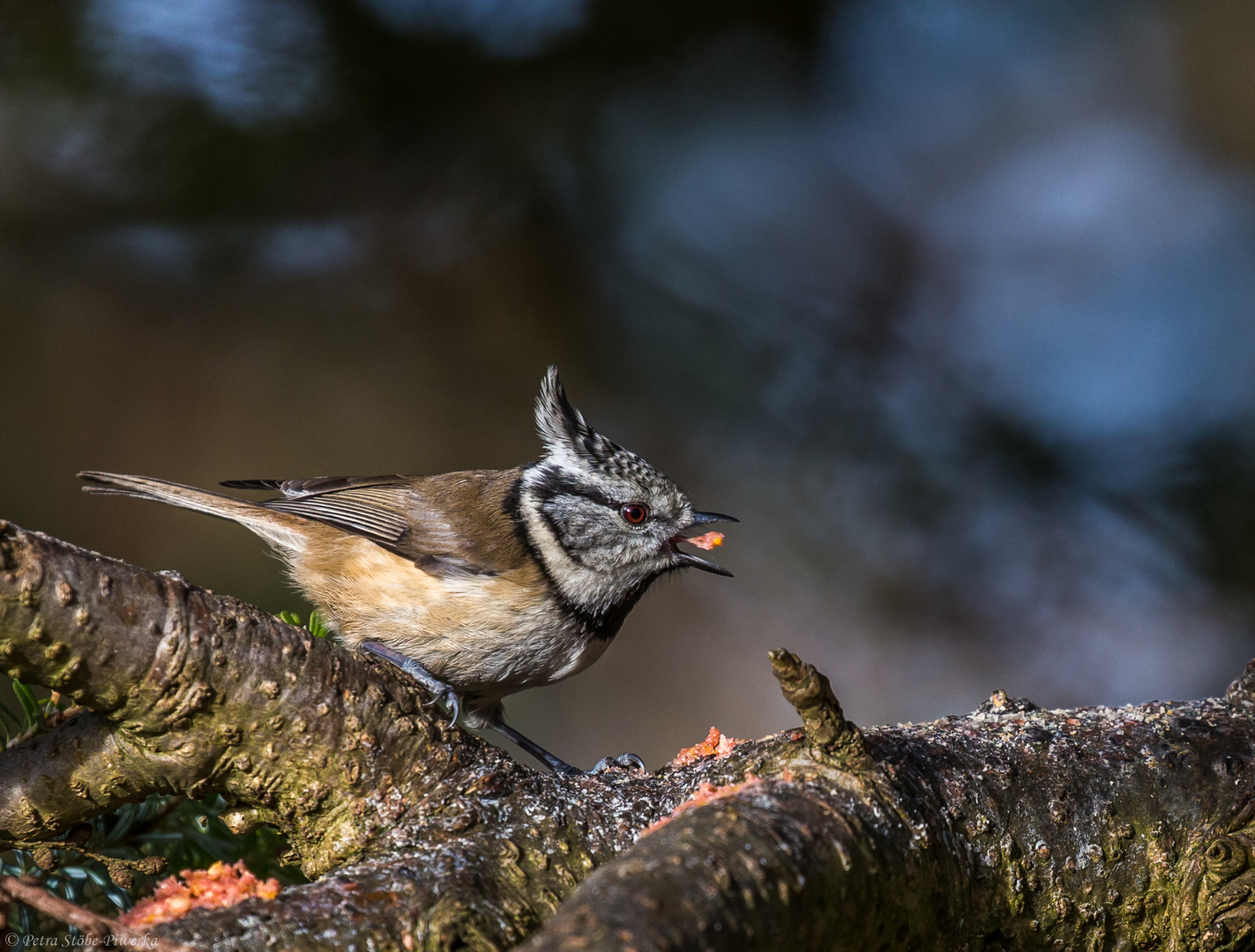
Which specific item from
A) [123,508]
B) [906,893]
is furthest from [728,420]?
[906,893]

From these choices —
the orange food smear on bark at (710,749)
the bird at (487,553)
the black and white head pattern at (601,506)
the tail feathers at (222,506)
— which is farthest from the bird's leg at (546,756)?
the tail feathers at (222,506)

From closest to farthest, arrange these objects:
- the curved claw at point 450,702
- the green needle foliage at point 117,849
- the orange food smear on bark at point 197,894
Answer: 1. the orange food smear on bark at point 197,894
2. the green needle foliage at point 117,849
3. the curved claw at point 450,702

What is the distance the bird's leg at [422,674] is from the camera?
218 centimetres

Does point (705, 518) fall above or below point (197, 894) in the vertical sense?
above

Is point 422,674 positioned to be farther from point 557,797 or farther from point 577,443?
point 557,797

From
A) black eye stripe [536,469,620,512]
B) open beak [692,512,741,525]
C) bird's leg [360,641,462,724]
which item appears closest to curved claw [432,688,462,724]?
bird's leg [360,641,462,724]

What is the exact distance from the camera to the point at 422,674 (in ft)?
7.35

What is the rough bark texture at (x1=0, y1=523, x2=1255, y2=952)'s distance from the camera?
1.08 m

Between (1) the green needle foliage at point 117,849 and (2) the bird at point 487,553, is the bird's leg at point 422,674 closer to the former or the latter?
(2) the bird at point 487,553

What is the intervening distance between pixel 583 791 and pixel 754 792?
13.2 inches

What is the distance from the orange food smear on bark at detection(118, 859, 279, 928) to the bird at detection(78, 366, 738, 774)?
3.25 ft

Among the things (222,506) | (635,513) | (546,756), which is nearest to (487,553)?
(635,513)

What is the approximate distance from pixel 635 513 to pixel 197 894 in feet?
5.60

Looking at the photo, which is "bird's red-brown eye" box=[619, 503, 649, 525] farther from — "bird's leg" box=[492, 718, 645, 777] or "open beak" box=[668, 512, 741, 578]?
"bird's leg" box=[492, 718, 645, 777]
